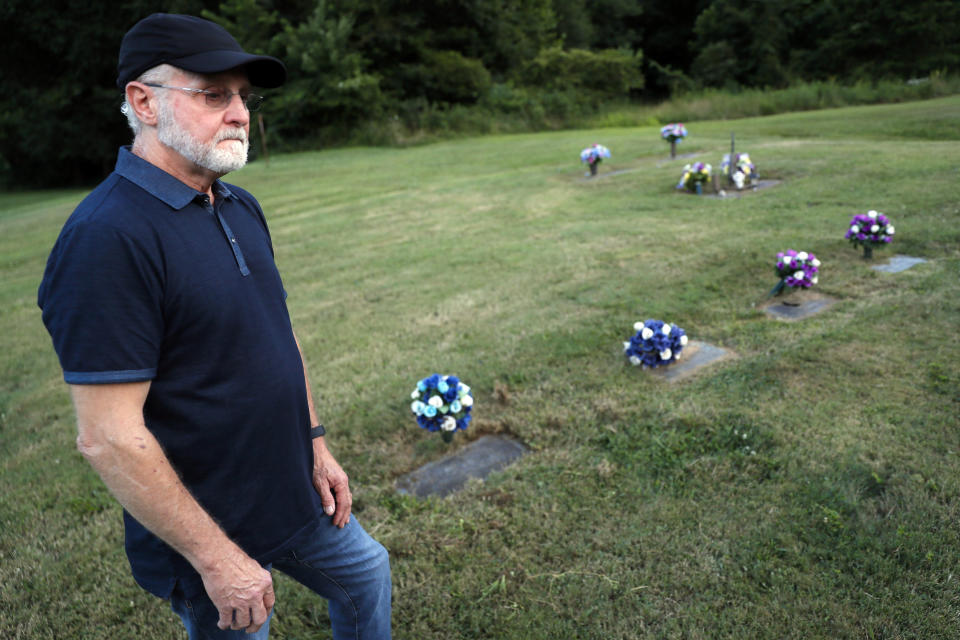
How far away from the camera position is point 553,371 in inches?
166

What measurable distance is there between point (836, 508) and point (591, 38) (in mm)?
43639

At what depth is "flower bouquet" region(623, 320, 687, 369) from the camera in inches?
157

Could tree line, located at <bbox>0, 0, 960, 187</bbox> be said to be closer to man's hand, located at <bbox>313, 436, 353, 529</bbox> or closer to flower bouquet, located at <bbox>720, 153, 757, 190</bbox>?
flower bouquet, located at <bbox>720, 153, 757, 190</bbox>

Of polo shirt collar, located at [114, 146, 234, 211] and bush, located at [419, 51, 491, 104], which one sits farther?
bush, located at [419, 51, 491, 104]

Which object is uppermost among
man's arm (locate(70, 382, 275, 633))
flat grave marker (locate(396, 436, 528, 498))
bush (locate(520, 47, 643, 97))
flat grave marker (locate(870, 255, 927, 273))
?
bush (locate(520, 47, 643, 97))

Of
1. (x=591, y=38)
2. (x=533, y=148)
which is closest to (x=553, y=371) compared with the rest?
(x=533, y=148)

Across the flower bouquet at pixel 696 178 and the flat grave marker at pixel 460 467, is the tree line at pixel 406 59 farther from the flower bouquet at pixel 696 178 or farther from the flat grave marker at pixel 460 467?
the flat grave marker at pixel 460 467

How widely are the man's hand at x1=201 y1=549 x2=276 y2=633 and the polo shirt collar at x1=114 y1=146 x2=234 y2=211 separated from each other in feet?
2.57

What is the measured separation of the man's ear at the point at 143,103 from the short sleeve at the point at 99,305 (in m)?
0.32

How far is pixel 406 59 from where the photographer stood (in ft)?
93.2

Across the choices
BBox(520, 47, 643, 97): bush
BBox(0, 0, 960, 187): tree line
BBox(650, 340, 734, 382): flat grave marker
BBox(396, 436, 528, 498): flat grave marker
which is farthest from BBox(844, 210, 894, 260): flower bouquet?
BBox(520, 47, 643, 97): bush

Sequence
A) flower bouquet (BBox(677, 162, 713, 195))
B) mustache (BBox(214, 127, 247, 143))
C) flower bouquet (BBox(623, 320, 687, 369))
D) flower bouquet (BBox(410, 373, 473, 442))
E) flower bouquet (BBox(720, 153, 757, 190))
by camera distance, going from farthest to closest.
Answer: flower bouquet (BBox(677, 162, 713, 195)) → flower bouquet (BBox(720, 153, 757, 190)) → flower bouquet (BBox(623, 320, 687, 369)) → flower bouquet (BBox(410, 373, 473, 442)) → mustache (BBox(214, 127, 247, 143))

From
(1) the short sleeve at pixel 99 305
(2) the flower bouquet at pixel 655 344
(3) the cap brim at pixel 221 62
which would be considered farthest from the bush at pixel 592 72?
(1) the short sleeve at pixel 99 305

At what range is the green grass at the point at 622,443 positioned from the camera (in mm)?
2410
